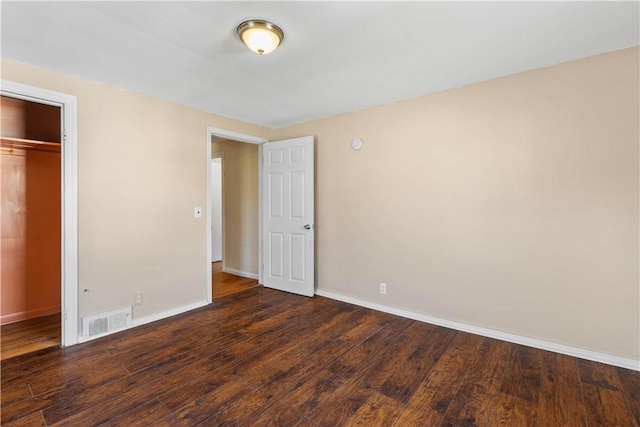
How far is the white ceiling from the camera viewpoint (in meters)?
1.72

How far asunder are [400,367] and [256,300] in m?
2.11

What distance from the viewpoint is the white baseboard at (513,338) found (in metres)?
2.24

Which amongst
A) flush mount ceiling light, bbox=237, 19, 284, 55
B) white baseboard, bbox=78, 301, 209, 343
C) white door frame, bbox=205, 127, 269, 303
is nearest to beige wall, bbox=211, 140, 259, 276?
white door frame, bbox=205, 127, 269, 303

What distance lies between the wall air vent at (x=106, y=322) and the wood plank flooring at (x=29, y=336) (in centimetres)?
25

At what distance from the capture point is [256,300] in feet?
12.3

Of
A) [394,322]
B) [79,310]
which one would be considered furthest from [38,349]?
[394,322]

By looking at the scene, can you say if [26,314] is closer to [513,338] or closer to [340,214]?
[340,214]

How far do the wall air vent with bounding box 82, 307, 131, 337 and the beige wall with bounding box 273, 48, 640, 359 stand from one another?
2479 millimetres

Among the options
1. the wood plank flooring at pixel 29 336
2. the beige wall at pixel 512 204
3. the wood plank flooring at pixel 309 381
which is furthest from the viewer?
the wood plank flooring at pixel 29 336

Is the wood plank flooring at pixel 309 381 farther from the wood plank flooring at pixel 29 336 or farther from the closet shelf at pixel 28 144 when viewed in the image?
the closet shelf at pixel 28 144

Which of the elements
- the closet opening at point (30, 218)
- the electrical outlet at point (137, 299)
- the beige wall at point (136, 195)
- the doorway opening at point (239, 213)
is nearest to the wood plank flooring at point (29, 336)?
the closet opening at point (30, 218)

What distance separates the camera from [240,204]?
5.04m

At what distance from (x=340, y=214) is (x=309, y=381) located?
6.92 ft

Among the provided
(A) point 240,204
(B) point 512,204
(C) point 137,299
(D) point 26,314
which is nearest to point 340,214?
(B) point 512,204
